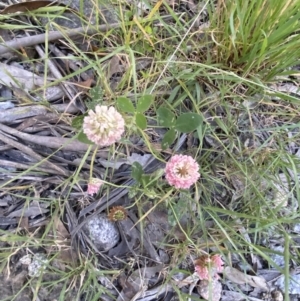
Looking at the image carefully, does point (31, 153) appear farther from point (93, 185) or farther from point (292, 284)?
point (292, 284)

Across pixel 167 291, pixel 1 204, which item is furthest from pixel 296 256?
pixel 1 204

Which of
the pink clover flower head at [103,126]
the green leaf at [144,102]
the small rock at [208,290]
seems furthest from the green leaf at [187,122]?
the small rock at [208,290]

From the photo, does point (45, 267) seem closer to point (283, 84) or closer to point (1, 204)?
point (1, 204)

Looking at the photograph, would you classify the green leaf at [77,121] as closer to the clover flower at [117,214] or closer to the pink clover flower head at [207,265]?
the clover flower at [117,214]

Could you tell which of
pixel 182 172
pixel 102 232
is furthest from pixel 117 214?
pixel 182 172

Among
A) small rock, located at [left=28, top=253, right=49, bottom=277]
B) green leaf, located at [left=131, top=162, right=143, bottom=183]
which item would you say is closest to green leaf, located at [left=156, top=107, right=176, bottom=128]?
green leaf, located at [left=131, top=162, right=143, bottom=183]

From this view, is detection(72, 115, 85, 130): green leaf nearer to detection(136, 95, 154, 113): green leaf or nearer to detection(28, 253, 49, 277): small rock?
detection(136, 95, 154, 113): green leaf
